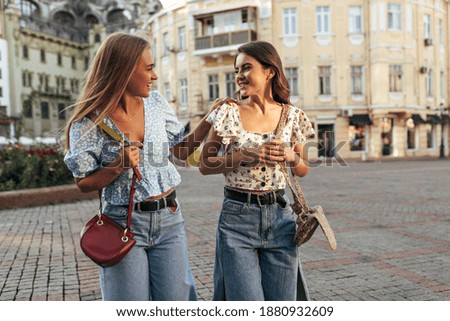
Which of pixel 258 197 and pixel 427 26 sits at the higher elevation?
pixel 427 26

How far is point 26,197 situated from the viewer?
10.1 metres

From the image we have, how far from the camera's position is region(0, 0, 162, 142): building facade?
51.0 metres

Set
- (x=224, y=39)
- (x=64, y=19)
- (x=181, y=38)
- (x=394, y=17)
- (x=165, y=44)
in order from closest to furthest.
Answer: (x=394, y=17) → (x=224, y=39) → (x=181, y=38) → (x=165, y=44) → (x=64, y=19)

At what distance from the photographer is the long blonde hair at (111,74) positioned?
2.18 meters

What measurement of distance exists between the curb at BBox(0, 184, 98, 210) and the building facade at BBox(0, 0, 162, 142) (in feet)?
124

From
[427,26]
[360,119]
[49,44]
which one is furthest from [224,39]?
[49,44]

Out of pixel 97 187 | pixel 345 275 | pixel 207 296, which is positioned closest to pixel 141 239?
pixel 97 187

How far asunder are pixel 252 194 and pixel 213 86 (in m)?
31.2

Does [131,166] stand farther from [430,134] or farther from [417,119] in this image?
[430,134]

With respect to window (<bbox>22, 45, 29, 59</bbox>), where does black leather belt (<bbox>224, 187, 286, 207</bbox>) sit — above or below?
below

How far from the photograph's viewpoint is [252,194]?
2.46m

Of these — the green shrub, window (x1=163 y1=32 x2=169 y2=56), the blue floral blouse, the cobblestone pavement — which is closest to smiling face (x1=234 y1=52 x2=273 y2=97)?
the blue floral blouse

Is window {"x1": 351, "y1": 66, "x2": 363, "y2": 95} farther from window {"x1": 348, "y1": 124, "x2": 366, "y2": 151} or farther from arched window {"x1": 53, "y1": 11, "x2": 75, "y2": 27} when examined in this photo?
arched window {"x1": 53, "y1": 11, "x2": 75, "y2": 27}

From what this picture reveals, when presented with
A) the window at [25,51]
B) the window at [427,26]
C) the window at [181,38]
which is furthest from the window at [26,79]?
the window at [427,26]
